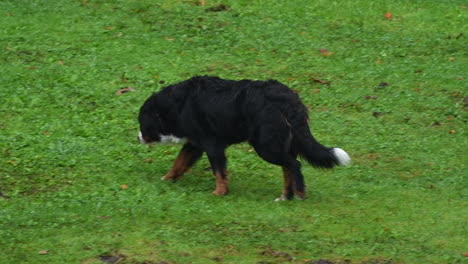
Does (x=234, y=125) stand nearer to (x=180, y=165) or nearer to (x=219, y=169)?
(x=219, y=169)

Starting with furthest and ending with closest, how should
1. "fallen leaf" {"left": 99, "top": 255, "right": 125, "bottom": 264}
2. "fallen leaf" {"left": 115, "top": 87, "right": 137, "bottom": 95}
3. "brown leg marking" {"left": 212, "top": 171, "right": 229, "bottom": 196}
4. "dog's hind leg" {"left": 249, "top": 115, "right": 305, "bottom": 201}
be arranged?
1. "fallen leaf" {"left": 115, "top": 87, "right": 137, "bottom": 95}
2. "brown leg marking" {"left": 212, "top": 171, "right": 229, "bottom": 196}
3. "dog's hind leg" {"left": 249, "top": 115, "right": 305, "bottom": 201}
4. "fallen leaf" {"left": 99, "top": 255, "right": 125, "bottom": 264}

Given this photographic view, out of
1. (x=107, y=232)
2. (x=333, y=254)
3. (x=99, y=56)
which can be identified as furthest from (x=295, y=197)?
(x=99, y=56)

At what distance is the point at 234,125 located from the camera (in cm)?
1012

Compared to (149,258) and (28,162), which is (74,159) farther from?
(149,258)

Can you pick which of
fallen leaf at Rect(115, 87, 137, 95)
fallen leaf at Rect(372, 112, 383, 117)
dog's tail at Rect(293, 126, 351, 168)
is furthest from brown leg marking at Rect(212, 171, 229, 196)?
fallen leaf at Rect(115, 87, 137, 95)

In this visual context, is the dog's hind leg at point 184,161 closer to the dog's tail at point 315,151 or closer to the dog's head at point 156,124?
the dog's head at point 156,124

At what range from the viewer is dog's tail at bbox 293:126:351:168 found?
32.7ft

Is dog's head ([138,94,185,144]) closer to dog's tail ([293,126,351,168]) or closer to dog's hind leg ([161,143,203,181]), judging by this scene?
dog's hind leg ([161,143,203,181])

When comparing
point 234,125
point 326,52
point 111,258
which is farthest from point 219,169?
point 326,52

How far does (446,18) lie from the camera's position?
16.7m

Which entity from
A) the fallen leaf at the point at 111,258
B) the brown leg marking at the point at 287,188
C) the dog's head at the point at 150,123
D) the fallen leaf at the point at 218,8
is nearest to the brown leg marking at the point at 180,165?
the dog's head at the point at 150,123

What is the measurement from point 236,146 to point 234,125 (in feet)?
6.18

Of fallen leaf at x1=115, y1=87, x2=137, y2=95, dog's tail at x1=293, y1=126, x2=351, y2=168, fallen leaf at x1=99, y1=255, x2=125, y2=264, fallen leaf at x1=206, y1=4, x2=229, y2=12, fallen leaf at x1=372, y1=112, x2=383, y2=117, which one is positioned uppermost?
dog's tail at x1=293, y1=126, x2=351, y2=168

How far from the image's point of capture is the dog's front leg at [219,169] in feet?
33.6
